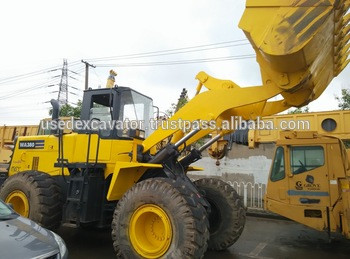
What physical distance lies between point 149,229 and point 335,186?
408cm

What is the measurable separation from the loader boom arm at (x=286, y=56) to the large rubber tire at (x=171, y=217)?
1177mm

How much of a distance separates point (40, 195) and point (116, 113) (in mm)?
1981

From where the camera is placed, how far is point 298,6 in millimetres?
3887

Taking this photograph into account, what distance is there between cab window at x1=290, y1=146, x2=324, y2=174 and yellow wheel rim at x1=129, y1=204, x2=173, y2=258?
3713 mm

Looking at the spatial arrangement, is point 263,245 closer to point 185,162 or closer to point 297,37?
point 185,162

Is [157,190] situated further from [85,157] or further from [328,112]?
[328,112]

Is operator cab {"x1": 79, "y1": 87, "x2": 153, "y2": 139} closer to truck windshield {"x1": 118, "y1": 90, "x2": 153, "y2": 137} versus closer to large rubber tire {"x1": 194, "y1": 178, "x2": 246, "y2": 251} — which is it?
truck windshield {"x1": 118, "y1": 90, "x2": 153, "y2": 137}

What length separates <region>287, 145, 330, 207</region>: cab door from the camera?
6.88m

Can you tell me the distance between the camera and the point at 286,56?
3918mm

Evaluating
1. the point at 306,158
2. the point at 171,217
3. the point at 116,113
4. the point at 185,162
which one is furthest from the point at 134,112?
the point at 306,158

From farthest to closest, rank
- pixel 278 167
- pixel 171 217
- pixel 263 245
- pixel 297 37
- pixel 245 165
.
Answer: pixel 245 165 → pixel 278 167 → pixel 263 245 → pixel 171 217 → pixel 297 37

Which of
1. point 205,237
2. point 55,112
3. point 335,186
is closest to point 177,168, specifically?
point 205,237

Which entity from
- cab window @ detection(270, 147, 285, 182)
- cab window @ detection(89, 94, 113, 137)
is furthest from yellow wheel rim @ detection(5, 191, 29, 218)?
cab window @ detection(270, 147, 285, 182)

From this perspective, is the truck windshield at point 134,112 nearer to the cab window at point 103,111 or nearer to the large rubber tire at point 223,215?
the cab window at point 103,111
